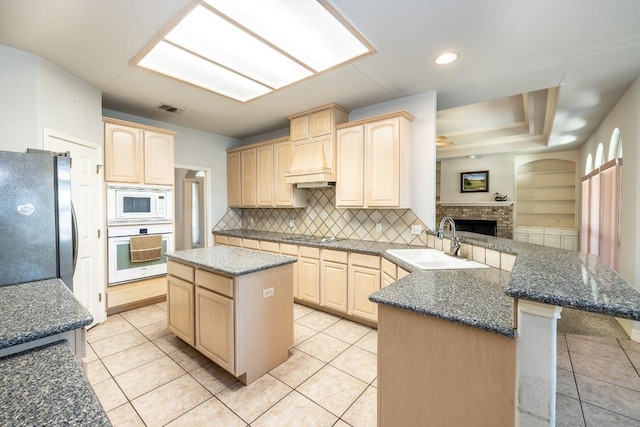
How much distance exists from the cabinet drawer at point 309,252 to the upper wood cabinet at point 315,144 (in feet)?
2.76

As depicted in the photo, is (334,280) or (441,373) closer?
(441,373)

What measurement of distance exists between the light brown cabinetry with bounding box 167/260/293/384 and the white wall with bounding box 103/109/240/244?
7.70 ft

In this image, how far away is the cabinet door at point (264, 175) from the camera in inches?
164

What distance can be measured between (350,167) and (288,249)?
131 cm

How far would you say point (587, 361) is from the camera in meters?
2.28

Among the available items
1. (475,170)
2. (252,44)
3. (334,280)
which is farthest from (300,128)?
(475,170)

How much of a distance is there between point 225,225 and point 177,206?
108 cm

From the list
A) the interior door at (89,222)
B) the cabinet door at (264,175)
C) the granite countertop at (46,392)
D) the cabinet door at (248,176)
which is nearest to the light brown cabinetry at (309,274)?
the cabinet door at (264,175)

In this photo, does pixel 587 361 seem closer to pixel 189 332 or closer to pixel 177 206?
pixel 189 332

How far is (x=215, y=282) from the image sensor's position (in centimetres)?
204

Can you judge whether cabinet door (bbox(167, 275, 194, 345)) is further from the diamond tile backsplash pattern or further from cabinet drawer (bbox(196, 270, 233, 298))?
the diamond tile backsplash pattern

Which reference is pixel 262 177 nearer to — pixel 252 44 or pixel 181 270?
pixel 181 270

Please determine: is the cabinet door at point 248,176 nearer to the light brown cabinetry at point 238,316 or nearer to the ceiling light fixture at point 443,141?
the light brown cabinetry at point 238,316

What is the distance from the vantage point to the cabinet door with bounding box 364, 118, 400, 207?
9.58 ft
